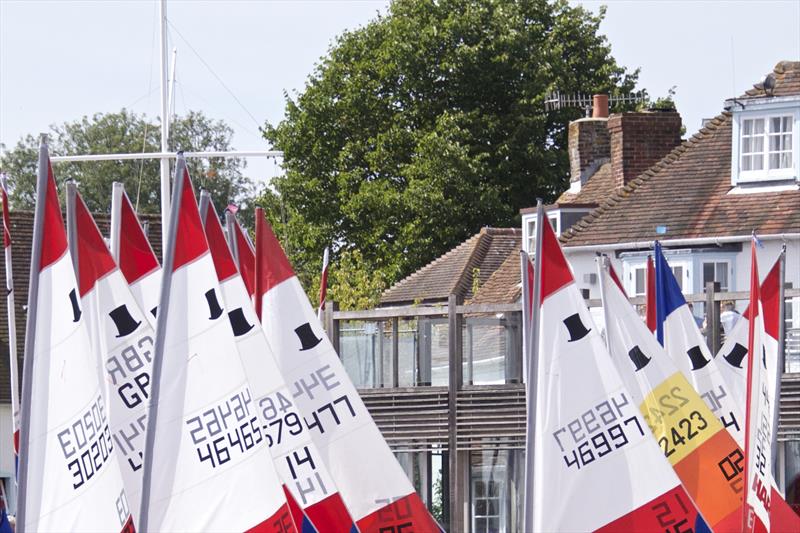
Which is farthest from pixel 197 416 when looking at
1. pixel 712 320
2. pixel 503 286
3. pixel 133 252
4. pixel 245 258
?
pixel 503 286

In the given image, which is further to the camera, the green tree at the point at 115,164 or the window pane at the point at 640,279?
the green tree at the point at 115,164

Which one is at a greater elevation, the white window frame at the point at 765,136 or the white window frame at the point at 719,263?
the white window frame at the point at 765,136

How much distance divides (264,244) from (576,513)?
4.59 metres

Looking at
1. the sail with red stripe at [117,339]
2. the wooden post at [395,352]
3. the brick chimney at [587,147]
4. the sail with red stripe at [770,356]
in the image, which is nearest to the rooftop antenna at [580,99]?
the brick chimney at [587,147]

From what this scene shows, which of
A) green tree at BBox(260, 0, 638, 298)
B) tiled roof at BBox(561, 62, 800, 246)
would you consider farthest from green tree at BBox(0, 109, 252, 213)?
tiled roof at BBox(561, 62, 800, 246)

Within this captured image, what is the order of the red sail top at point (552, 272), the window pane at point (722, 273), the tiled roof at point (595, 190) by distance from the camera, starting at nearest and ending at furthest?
the red sail top at point (552, 272) < the window pane at point (722, 273) < the tiled roof at point (595, 190)

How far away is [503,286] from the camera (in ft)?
135

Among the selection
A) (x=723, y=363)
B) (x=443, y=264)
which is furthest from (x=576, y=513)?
(x=443, y=264)

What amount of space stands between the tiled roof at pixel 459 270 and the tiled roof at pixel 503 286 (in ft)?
6.53

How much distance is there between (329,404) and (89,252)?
4320 mm

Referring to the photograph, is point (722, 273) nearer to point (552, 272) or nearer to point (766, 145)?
point (766, 145)

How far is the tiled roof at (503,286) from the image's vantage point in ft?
131

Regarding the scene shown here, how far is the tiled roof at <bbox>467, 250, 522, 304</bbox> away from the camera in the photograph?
3997 centimetres

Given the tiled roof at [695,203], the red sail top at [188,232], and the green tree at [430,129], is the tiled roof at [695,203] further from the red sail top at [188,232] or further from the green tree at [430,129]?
the red sail top at [188,232]
